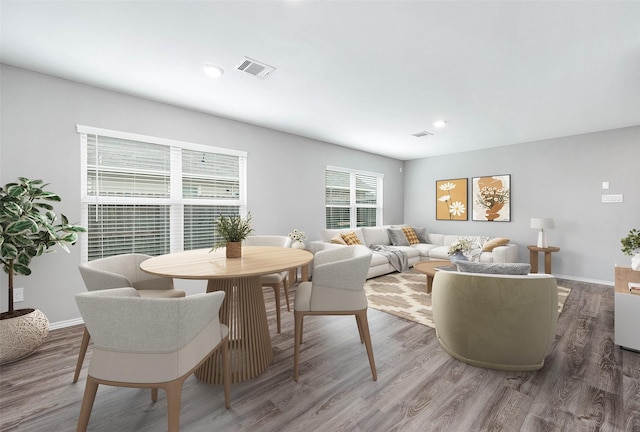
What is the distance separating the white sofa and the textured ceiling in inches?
82.6

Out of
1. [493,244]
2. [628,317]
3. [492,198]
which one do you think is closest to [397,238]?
[493,244]

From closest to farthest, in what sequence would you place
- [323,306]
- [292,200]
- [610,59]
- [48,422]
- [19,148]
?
[48,422], [323,306], [610,59], [19,148], [292,200]

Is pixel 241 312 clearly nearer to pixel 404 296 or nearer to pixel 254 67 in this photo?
pixel 254 67

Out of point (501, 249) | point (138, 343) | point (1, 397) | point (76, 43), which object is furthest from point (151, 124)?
point (501, 249)

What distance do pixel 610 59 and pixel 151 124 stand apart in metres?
4.69

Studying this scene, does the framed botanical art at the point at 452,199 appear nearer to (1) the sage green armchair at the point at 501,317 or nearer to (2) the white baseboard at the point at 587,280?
(2) the white baseboard at the point at 587,280

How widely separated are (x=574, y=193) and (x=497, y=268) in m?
4.17

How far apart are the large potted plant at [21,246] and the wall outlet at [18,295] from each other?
120 mm

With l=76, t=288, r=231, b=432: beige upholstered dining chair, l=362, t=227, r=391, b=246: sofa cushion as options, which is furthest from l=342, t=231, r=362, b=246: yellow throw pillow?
l=76, t=288, r=231, b=432: beige upholstered dining chair

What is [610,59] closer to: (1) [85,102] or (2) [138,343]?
(2) [138,343]

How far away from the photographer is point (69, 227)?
2576 millimetres

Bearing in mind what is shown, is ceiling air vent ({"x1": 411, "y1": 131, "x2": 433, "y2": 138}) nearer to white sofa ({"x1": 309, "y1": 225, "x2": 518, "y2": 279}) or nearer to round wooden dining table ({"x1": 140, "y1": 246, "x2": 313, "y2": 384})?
white sofa ({"x1": 309, "y1": 225, "x2": 518, "y2": 279})

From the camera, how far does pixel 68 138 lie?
290 cm

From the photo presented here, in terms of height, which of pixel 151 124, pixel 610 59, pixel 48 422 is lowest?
pixel 48 422
